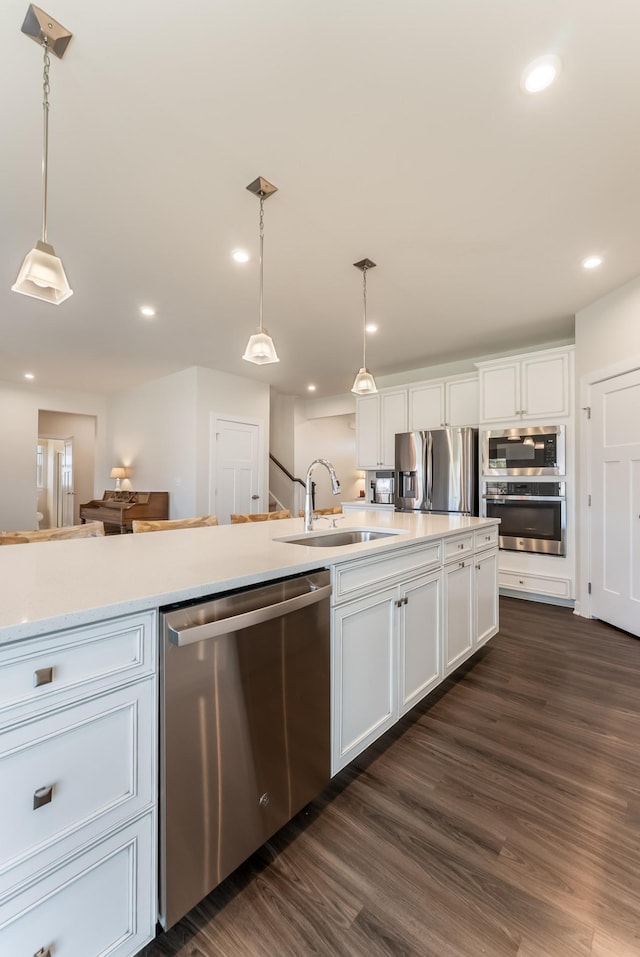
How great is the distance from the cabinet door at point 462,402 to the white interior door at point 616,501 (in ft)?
4.15

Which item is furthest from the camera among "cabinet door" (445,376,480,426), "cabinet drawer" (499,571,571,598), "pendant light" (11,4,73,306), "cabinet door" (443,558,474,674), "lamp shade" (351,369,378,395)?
"cabinet door" (445,376,480,426)

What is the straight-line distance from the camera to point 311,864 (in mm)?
1247

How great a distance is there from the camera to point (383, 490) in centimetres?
543

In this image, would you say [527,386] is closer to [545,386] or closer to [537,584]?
[545,386]

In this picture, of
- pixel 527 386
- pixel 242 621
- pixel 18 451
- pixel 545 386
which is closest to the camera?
pixel 242 621

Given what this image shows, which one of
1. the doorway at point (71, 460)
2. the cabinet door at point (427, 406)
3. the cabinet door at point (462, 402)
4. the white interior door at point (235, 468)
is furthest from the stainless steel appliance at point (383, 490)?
the doorway at point (71, 460)

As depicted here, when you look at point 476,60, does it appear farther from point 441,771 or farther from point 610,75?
point 441,771

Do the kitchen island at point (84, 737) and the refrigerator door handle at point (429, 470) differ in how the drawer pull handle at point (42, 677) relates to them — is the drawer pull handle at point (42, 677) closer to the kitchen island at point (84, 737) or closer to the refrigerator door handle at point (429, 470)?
the kitchen island at point (84, 737)

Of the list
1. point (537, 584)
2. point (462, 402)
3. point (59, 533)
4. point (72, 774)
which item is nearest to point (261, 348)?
point (59, 533)

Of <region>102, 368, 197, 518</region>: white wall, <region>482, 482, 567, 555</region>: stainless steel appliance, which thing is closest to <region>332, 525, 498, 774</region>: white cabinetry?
<region>482, 482, 567, 555</region>: stainless steel appliance

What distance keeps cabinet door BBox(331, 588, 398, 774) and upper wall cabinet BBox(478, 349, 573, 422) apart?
3043 millimetres

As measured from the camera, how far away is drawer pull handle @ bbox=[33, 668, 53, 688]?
2.62 ft

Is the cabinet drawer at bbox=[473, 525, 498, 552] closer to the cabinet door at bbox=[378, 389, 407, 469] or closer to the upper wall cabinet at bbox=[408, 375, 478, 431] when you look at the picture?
the upper wall cabinet at bbox=[408, 375, 478, 431]

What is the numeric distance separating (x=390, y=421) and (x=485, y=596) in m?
3.07
